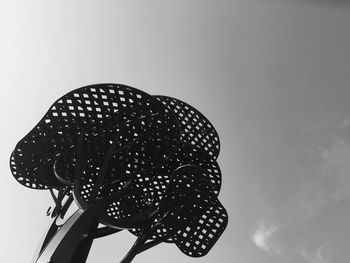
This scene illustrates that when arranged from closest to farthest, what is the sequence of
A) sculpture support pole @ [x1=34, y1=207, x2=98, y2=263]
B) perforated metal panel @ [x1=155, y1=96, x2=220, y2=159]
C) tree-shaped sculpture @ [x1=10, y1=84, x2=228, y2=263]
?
sculpture support pole @ [x1=34, y1=207, x2=98, y2=263] < tree-shaped sculpture @ [x1=10, y1=84, x2=228, y2=263] < perforated metal panel @ [x1=155, y1=96, x2=220, y2=159]

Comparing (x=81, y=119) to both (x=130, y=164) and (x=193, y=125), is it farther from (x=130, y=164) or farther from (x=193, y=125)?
(x=193, y=125)

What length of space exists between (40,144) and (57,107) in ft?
4.76

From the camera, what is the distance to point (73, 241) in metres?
9.41

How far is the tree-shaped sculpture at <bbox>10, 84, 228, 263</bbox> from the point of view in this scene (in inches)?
435

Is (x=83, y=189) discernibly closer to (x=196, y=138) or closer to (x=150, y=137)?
(x=150, y=137)

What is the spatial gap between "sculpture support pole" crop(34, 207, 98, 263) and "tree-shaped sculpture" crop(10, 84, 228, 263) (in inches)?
2.3

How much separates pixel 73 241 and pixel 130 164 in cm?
382

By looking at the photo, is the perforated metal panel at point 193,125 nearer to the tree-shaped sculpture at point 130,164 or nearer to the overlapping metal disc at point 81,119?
the tree-shaped sculpture at point 130,164

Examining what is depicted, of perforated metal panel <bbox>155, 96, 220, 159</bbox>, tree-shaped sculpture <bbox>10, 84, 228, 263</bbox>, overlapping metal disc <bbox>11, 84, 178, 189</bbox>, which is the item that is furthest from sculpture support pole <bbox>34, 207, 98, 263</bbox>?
perforated metal panel <bbox>155, 96, 220, 159</bbox>

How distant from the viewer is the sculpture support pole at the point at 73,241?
29.7ft

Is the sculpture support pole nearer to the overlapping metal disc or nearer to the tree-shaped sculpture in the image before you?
the tree-shaped sculpture

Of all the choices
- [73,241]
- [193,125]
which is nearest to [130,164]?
[193,125]

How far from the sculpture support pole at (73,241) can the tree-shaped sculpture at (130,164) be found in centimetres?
6

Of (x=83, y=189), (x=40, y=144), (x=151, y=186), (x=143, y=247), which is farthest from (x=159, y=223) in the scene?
(x=40, y=144)
